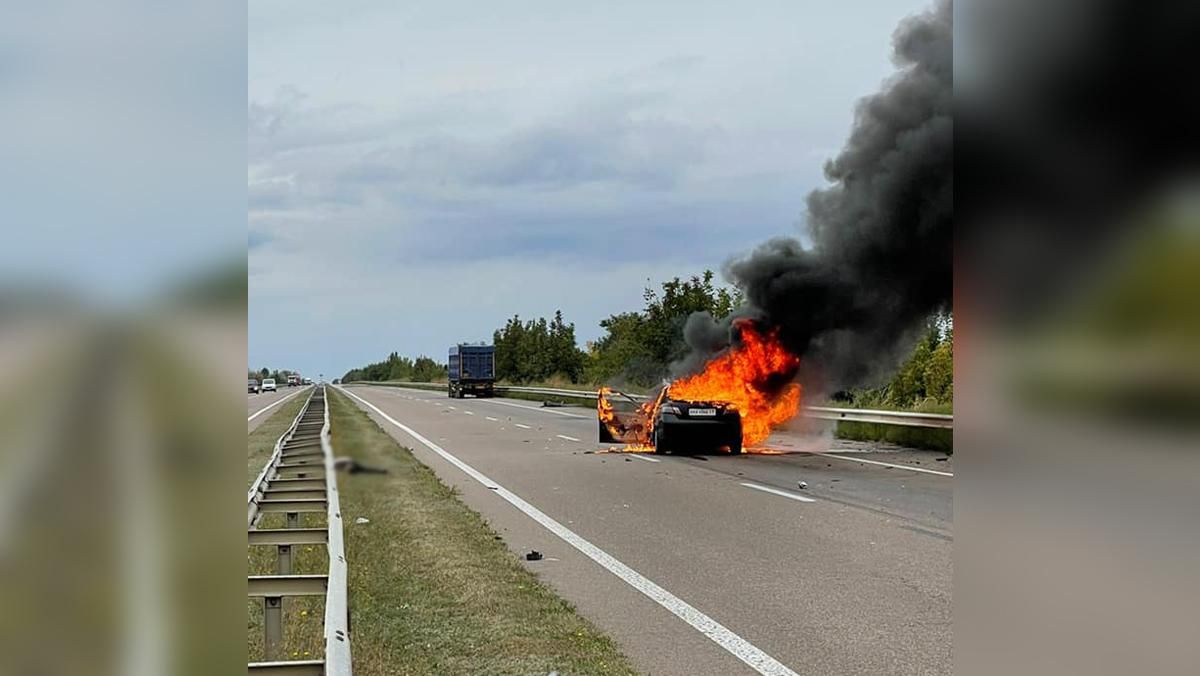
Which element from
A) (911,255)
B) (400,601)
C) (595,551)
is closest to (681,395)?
(595,551)

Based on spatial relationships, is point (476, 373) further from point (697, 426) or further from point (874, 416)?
point (697, 426)

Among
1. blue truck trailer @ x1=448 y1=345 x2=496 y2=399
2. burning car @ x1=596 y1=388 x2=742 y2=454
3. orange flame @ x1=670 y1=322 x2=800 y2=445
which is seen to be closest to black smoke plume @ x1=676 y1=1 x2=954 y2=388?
orange flame @ x1=670 y1=322 x2=800 y2=445

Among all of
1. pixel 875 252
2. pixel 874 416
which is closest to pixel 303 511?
pixel 875 252

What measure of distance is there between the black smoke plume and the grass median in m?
2.14

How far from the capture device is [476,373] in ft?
193

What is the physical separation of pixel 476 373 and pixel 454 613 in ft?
174

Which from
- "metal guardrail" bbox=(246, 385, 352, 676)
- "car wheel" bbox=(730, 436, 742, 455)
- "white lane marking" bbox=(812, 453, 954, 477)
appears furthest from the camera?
"car wheel" bbox=(730, 436, 742, 455)

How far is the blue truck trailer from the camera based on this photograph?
57188 millimetres

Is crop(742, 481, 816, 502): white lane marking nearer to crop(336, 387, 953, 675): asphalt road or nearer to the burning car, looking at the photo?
crop(336, 387, 953, 675): asphalt road

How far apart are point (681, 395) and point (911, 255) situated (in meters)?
12.2

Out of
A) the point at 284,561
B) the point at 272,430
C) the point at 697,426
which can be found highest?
the point at 272,430

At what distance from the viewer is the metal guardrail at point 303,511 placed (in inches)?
46.4

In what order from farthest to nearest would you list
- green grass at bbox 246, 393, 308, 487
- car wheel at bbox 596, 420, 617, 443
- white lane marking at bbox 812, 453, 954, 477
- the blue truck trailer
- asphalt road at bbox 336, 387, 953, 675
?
1. the blue truck trailer
2. car wheel at bbox 596, 420, 617, 443
3. white lane marking at bbox 812, 453, 954, 477
4. asphalt road at bbox 336, 387, 953, 675
5. green grass at bbox 246, 393, 308, 487
